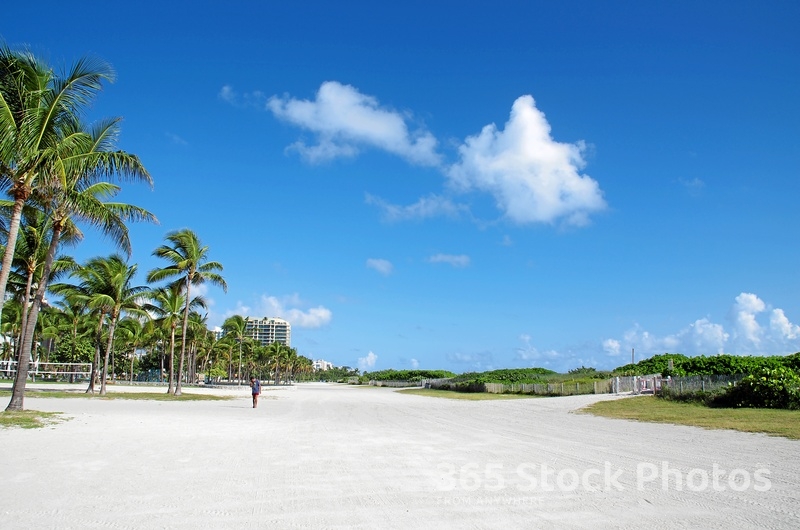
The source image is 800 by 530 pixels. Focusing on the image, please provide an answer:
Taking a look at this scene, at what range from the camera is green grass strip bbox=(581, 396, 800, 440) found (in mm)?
16734

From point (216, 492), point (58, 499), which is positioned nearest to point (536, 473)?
point (216, 492)

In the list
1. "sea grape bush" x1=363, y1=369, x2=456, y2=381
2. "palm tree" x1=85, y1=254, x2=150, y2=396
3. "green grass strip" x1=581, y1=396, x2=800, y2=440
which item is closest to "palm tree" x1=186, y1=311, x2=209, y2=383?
"palm tree" x1=85, y1=254, x2=150, y2=396

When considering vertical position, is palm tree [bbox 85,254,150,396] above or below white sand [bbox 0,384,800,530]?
above

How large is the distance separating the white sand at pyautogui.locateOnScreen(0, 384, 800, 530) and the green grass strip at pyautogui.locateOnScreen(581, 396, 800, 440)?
294 cm

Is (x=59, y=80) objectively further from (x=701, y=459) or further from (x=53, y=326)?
(x=53, y=326)

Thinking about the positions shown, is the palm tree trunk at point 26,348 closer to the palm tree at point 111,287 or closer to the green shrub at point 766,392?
the palm tree at point 111,287

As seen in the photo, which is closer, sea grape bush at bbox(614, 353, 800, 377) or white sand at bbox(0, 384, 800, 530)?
white sand at bbox(0, 384, 800, 530)

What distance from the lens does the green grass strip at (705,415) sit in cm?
1673

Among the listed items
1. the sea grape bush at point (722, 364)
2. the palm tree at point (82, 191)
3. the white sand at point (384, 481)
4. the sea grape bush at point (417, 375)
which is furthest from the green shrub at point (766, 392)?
the sea grape bush at point (417, 375)

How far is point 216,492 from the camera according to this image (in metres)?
7.43

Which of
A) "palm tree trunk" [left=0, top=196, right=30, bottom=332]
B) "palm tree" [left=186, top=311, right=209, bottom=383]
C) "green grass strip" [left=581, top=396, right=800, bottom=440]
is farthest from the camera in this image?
"palm tree" [left=186, top=311, right=209, bottom=383]

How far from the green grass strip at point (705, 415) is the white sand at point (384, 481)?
9.64 feet

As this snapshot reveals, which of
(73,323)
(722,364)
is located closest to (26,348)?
(722,364)

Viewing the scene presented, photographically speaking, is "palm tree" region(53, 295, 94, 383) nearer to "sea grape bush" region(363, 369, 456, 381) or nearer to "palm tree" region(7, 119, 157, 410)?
"palm tree" region(7, 119, 157, 410)
